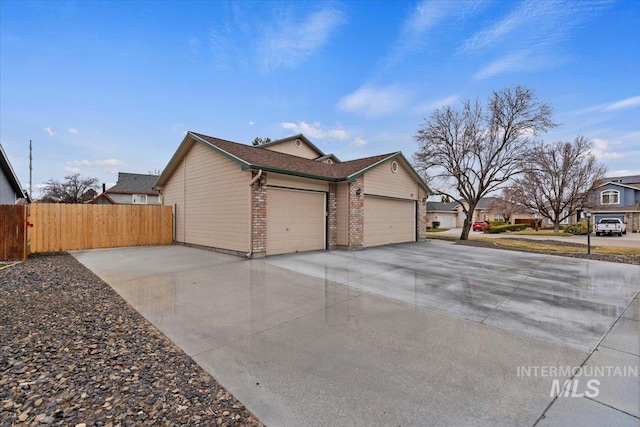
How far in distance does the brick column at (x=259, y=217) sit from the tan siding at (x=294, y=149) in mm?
8994

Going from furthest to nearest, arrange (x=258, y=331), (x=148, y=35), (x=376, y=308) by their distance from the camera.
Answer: (x=148, y=35) → (x=376, y=308) → (x=258, y=331)

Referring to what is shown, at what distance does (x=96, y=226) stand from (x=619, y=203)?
157 ft

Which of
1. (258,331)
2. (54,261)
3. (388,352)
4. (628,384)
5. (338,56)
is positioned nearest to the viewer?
(628,384)

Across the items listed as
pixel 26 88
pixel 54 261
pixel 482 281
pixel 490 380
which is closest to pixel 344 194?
pixel 482 281

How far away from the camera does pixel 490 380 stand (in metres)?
2.72

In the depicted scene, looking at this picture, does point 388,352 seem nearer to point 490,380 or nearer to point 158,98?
point 490,380

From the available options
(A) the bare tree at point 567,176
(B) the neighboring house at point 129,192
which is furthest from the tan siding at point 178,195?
(A) the bare tree at point 567,176

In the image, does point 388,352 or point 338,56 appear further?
point 338,56

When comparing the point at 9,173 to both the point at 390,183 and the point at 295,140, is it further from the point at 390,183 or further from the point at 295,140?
the point at 390,183

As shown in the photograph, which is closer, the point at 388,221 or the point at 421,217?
the point at 388,221

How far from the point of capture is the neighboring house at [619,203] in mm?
30203

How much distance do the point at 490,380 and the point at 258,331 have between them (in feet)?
8.96

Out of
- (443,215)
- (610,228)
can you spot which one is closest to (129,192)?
(443,215)

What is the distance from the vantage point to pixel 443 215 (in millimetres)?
42375
